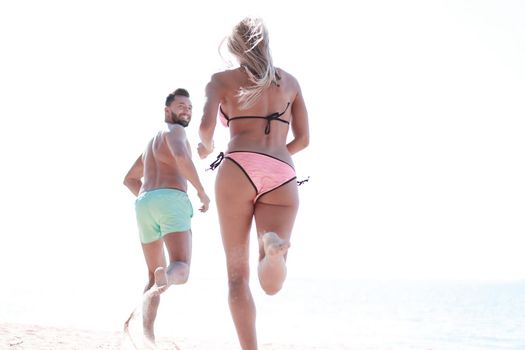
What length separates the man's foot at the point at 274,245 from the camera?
3.25 meters

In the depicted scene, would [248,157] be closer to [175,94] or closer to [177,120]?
[177,120]

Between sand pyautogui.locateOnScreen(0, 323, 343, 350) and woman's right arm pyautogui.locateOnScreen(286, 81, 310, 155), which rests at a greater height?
woman's right arm pyautogui.locateOnScreen(286, 81, 310, 155)

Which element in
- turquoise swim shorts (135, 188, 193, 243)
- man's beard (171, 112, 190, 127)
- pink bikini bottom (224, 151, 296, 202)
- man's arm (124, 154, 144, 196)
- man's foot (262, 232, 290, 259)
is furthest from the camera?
man's arm (124, 154, 144, 196)

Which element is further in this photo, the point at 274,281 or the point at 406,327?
the point at 406,327

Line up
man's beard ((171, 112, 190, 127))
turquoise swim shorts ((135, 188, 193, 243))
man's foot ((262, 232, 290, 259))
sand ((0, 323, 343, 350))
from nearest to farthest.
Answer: man's foot ((262, 232, 290, 259)) → turquoise swim shorts ((135, 188, 193, 243)) → man's beard ((171, 112, 190, 127)) → sand ((0, 323, 343, 350))

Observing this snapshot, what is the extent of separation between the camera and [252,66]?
146 inches

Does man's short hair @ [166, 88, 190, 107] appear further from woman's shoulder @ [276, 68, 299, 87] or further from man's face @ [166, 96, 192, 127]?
woman's shoulder @ [276, 68, 299, 87]

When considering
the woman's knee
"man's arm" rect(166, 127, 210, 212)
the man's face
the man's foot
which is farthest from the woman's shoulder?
the man's face

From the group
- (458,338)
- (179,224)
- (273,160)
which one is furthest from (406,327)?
(273,160)

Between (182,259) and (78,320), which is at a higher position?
(182,259)

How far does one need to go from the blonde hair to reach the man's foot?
2.43ft

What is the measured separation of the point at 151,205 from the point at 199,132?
160 centimetres

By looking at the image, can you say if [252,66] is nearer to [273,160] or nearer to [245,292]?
[273,160]

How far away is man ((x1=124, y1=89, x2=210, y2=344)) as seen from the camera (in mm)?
4961
